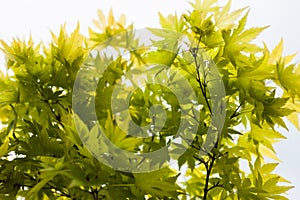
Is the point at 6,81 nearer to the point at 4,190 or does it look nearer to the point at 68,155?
the point at 4,190

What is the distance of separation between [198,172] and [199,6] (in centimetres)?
45

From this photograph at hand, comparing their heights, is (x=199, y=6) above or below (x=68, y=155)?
above

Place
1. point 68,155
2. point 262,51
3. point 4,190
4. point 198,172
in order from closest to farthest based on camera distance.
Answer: point 68,155 < point 4,190 < point 262,51 < point 198,172

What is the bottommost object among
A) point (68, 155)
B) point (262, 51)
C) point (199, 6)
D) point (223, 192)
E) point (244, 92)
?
point (223, 192)

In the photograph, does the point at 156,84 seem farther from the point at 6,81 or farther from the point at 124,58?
the point at 6,81

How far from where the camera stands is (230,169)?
39.9 inches

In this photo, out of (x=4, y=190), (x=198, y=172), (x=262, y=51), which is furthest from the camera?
(x=198, y=172)

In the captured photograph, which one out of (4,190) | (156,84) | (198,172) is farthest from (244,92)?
(4,190)

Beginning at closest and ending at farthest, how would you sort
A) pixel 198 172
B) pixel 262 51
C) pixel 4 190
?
pixel 4 190
pixel 262 51
pixel 198 172

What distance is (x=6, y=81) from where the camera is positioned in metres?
1.09

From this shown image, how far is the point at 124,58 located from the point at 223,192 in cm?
40

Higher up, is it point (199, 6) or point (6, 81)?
point (199, 6)

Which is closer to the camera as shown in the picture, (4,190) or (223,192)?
(4,190)

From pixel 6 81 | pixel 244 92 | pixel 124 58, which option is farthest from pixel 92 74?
pixel 244 92
